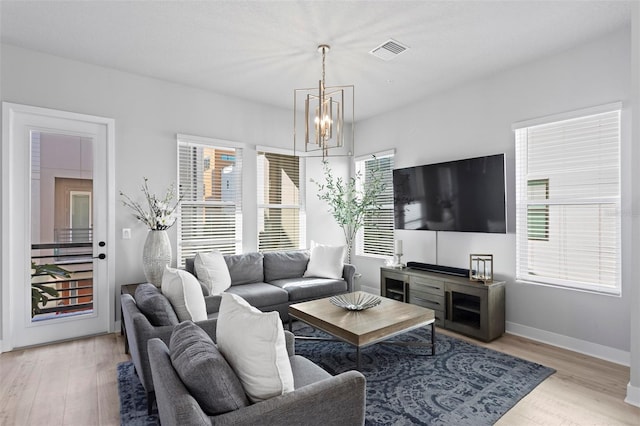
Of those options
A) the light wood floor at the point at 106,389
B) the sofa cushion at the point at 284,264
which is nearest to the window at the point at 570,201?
the light wood floor at the point at 106,389

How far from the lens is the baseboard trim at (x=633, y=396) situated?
2305 mm

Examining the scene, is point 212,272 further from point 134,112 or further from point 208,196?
point 134,112

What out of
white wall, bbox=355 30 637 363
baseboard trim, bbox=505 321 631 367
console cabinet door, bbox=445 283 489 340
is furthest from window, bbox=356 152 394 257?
baseboard trim, bbox=505 321 631 367

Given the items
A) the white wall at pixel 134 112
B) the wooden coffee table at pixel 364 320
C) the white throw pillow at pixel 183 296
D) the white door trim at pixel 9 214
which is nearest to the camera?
the white throw pillow at pixel 183 296

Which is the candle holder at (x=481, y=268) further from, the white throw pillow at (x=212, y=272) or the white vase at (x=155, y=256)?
the white vase at (x=155, y=256)

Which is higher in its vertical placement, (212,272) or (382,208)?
(382,208)

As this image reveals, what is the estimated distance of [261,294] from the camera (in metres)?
3.63

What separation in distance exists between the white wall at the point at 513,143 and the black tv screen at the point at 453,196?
0.67 ft

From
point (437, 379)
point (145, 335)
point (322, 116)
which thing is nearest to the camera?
point (145, 335)

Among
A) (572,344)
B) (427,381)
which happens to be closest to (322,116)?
(427,381)

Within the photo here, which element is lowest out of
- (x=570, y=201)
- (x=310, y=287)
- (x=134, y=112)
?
(x=310, y=287)

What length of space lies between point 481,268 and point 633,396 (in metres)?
1.56

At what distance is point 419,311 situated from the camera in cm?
298

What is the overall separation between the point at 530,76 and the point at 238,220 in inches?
146
